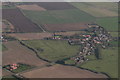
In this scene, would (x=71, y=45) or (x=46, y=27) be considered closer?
(x=71, y=45)

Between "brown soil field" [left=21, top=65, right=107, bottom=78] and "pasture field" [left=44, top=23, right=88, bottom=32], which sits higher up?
"pasture field" [left=44, top=23, right=88, bottom=32]

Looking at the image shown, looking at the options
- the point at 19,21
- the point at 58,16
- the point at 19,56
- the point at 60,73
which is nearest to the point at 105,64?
the point at 60,73

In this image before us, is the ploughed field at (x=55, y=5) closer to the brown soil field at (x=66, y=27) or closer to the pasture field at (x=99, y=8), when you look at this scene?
the pasture field at (x=99, y=8)

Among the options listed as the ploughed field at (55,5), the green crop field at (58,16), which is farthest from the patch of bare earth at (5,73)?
the ploughed field at (55,5)

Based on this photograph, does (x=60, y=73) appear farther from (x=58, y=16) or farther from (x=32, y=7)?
(x=32, y=7)

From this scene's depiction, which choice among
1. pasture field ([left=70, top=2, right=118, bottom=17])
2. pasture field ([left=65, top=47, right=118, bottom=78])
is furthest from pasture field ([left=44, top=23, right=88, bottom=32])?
pasture field ([left=65, top=47, right=118, bottom=78])

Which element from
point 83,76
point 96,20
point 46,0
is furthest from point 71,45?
point 46,0

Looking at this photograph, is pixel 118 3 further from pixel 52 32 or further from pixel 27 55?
pixel 27 55

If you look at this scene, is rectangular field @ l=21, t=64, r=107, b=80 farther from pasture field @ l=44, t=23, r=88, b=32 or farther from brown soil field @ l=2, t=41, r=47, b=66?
pasture field @ l=44, t=23, r=88, b=32
